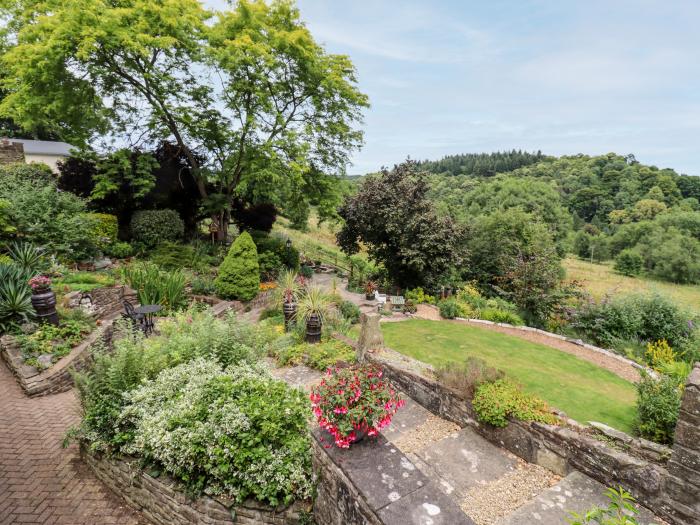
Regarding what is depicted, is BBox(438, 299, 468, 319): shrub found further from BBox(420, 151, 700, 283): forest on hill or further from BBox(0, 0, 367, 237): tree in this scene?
BBox(420, 151, 700, 283): forest on hill

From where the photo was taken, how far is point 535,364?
27.8 ft

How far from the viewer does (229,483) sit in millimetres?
3184

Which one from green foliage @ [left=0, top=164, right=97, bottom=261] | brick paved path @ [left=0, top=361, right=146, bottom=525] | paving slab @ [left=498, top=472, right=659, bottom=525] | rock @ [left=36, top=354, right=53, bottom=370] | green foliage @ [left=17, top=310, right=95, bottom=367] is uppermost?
green foliage @ [left=0, top=164, right=97, bottom=261]

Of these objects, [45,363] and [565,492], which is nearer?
[565,492]

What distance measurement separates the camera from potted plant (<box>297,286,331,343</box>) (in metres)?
7.12

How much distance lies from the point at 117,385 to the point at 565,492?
5.19 meters

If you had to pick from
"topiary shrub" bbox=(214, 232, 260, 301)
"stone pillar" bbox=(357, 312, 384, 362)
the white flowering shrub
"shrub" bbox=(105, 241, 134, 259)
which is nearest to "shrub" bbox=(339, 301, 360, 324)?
"topiary shrub" bbox=(214, 232, 260, 301)

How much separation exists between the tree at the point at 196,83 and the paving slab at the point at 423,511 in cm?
1157

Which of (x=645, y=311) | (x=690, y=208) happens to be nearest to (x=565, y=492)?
(x=645, y=311)

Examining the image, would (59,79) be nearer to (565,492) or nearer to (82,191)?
(82,191)

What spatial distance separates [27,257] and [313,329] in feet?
24.3

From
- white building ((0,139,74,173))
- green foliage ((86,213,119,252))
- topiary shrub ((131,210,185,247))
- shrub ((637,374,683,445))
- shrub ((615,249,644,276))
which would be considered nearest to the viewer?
shrub ((637,374,683,445))

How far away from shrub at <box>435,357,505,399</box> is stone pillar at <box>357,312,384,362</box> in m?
1.49

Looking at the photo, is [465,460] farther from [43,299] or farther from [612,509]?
[43,299]
